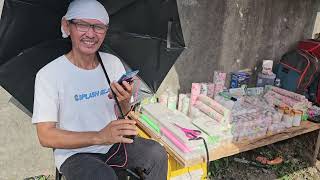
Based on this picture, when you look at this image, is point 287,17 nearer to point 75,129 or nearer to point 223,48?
point 223,48

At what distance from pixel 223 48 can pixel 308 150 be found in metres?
1.67

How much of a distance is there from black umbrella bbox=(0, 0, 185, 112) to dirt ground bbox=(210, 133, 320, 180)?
1.65 meters

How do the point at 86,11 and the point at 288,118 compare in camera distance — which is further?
the point at 288,118

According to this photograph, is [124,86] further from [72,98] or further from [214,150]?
[214,150]

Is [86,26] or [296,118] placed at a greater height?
[86,26]

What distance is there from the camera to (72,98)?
2.09 meters

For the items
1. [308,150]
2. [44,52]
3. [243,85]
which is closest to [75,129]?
[44,52]

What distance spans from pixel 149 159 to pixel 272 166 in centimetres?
201

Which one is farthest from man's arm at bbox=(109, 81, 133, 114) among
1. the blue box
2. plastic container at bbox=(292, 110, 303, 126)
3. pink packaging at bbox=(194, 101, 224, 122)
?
the blue box

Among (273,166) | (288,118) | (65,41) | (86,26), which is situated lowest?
(273,166)

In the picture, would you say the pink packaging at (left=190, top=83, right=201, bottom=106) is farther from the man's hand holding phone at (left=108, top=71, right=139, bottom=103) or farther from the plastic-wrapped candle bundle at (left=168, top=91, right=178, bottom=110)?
the man's hand holding phone at (left=108, top=71, right=139, bottom=103)

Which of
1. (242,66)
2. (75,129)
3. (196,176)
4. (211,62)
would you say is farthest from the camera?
(242,66)

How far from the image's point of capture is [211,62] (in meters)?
3.68

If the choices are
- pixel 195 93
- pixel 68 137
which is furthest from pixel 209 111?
pixel 68 137
